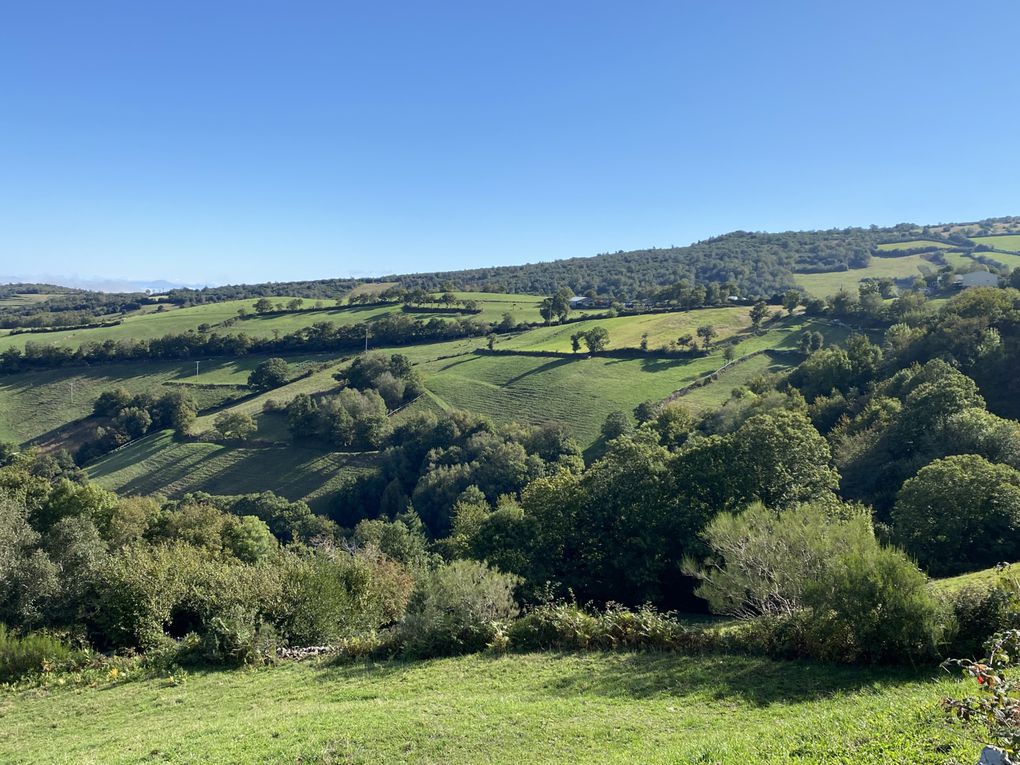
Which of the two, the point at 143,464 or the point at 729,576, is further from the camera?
the point at 143,464

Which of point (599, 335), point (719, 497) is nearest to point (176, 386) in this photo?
point (599, 335)

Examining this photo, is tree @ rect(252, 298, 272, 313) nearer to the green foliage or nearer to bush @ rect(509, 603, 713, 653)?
bush @ rect(509, 603, 713, 653)

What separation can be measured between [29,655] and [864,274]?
659 feet

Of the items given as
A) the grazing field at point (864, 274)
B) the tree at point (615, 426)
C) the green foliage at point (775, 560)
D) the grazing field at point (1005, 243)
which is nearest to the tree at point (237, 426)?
the tree at point (615, 426)

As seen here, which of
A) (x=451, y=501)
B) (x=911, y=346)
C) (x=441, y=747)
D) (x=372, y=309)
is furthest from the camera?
(x=372, y=309)

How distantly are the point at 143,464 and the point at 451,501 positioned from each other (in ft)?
146

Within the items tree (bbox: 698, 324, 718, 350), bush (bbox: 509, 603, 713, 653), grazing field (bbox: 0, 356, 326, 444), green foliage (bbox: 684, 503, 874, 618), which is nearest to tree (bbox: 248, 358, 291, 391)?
grazing field (bbox: 0, 356, 326, 444)

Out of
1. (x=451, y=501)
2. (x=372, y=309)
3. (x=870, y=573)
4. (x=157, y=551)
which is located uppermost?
(x=372, y=309)

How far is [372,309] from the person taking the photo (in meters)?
144

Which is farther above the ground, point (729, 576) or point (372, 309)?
point (372, 309)

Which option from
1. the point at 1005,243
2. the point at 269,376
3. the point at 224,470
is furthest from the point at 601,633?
the point at 1005,243

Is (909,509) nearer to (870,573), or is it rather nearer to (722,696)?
(870,573)

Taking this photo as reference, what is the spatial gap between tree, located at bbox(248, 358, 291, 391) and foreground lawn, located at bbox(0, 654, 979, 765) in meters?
88.5

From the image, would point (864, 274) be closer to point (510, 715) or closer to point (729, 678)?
point (729, 678)
